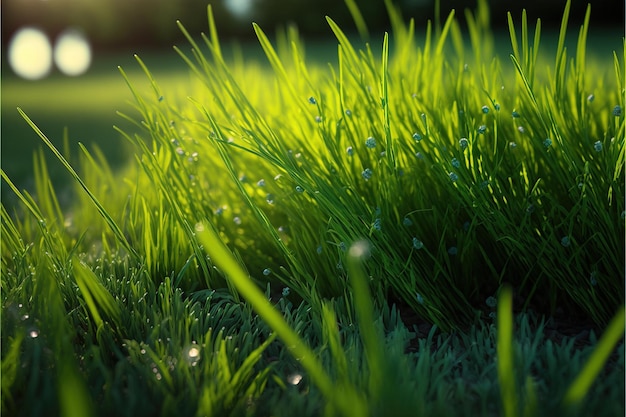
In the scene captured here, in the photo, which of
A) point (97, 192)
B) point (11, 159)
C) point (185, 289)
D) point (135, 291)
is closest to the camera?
point (135, 291)

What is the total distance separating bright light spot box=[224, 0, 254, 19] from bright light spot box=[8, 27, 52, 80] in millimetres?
3596

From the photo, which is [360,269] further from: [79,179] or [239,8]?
[239,8]

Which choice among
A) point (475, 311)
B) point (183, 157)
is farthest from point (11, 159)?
point (475, 311)

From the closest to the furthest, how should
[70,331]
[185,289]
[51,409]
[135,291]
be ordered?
[51,409] < [70,331] < [135,291] < [185,289]

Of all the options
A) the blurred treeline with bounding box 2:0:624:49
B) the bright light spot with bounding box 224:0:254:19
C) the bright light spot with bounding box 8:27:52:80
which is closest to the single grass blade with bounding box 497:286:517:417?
the bright light spot with bounding box 8:27:52:80

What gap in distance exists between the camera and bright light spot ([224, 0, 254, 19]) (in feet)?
40.2

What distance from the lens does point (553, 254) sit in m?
1.32

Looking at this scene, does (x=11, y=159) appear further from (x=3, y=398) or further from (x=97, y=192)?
(x=3, y=398)

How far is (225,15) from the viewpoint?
13773 millimetres

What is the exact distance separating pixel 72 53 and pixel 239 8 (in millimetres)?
3348

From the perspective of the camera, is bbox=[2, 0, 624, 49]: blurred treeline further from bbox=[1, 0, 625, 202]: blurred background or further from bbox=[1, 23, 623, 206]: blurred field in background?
bbox=[1, 23, 623, 206]: blurred field in background

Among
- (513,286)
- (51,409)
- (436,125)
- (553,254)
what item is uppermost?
(436,125)

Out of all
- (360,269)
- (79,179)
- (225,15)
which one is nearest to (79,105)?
(79,179)

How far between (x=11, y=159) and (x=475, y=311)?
2990mm
